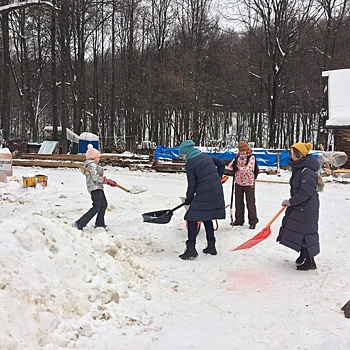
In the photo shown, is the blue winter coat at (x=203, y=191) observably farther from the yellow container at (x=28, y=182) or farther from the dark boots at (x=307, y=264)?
the yellow container at (x=28, y=182)

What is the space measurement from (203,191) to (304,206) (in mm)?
1405

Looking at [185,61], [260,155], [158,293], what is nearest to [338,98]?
[260,155]

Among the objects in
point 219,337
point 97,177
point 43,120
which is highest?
point 43,120

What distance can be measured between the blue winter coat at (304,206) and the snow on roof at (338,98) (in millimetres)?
15451

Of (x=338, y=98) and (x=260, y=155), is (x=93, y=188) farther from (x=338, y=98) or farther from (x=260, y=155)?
(x=338, y=98)

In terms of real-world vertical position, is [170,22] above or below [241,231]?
above

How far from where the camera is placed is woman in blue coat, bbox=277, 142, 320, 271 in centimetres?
525

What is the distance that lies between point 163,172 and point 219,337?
13.9 m

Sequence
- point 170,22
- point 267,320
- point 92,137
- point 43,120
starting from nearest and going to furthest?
point 267,320, point 92,137, point 170,22, point 43,120

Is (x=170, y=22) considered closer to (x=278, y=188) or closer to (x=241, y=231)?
(x=278, y=188)

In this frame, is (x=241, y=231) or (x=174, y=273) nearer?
(x=174, y=273)

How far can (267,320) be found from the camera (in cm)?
404

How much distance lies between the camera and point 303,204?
17.5 ft

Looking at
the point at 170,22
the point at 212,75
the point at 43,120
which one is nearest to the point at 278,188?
the point at 212,75
